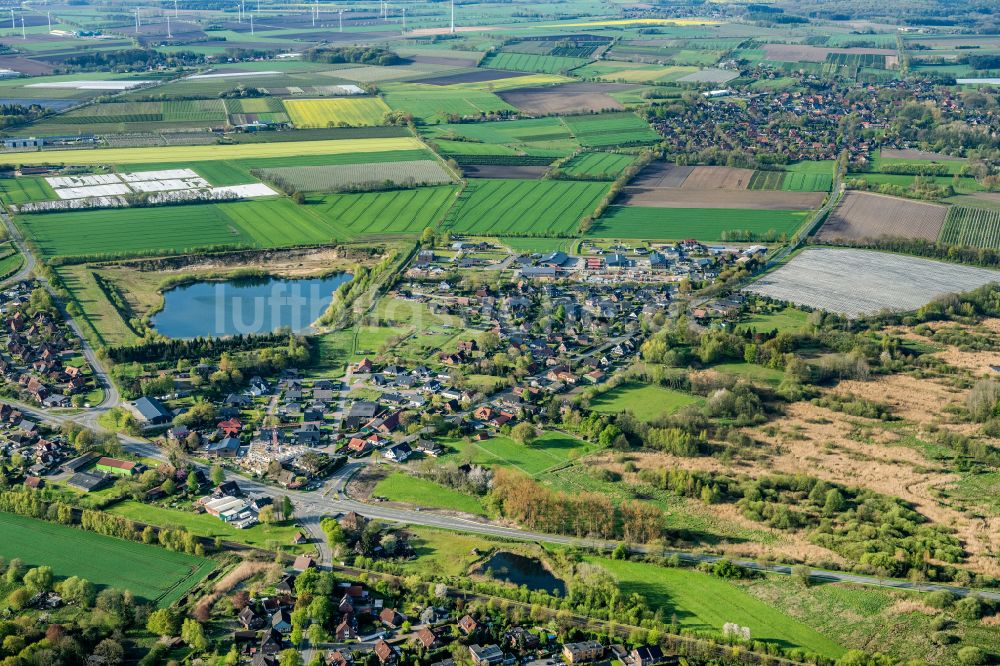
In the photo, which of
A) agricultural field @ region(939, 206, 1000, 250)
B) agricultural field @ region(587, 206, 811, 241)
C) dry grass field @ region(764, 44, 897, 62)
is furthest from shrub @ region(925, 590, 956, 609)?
dry grass field @ region(764, 44, 897, 62)

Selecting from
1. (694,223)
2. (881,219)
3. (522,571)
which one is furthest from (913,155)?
(522,571)

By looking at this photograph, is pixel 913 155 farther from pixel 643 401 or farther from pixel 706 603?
pixel 706 603

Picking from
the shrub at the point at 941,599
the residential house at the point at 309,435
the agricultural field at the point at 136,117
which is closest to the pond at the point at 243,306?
the residential house at the point at 309,435

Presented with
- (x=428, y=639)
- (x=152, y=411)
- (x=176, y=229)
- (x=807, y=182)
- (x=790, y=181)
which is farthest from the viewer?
(x=790, y=181)

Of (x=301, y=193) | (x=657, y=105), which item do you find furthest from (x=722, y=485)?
(x=657, y=105)

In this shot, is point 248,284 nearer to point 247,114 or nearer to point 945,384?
→ point 945,384

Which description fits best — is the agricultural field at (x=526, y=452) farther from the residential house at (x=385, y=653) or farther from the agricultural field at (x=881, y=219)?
the agricultural field at (x=881, y=219)
